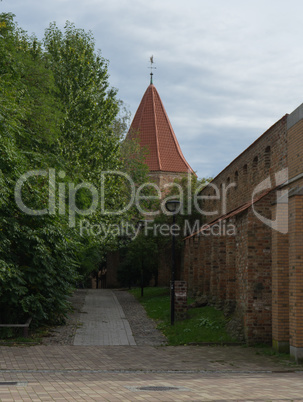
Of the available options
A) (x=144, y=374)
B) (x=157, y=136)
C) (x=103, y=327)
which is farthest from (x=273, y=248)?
(x=157, y=136)

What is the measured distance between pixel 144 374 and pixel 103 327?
331 inches

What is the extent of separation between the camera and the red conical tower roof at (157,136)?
167 ft

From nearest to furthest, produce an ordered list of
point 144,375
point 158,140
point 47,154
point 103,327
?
1. point 144,375
2. point 103,327
3. point 47,154
4. point 158,140

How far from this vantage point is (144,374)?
1010cm

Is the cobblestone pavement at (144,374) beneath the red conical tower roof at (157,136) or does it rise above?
beneath

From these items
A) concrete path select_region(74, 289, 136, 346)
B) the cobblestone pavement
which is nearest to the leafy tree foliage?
concrete path select_region(74, 289, 136, 346)

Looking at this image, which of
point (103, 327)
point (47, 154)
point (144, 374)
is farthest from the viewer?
point (47, 154)

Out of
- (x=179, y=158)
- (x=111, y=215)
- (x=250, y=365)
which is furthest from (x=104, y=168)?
(x=179, y=158)

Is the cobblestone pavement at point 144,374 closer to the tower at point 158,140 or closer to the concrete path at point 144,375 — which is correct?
the concrete path at point 144,375

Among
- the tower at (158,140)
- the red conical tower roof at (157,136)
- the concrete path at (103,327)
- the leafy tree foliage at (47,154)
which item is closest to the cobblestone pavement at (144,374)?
the concrete path at (103,327)

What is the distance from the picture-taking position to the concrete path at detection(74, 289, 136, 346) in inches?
599

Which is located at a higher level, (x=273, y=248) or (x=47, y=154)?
(x=47, y=154)

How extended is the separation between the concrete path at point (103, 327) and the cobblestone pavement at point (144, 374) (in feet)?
3.46

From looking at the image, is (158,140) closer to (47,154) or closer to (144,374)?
(47,154)
